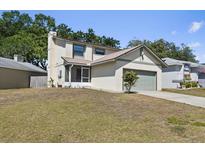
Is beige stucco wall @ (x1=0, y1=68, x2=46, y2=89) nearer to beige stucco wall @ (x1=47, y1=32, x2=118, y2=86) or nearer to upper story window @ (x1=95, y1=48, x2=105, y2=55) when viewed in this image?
beige stucco wall @ (x1=47, y1=32, x2=118, y2=86)

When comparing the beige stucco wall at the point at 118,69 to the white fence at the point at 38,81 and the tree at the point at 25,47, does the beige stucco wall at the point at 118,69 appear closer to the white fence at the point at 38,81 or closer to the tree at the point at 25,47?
the white fence at the point at 38,81

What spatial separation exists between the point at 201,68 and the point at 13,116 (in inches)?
1329

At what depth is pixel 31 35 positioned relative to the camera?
40.9 meters

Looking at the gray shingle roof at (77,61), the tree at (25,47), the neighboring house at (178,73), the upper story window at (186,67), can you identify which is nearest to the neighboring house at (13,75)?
the gray shingle roof at (77,61)

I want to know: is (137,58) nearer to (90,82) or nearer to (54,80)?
(90,82)

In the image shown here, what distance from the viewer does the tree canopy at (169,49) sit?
51.4 meters

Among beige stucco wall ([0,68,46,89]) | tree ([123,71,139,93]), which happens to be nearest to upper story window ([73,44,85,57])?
tree ([123,71,139,93])

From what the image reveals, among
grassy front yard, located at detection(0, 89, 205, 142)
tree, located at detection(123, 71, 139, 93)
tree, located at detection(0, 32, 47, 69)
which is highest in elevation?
tree, located at detection(0, 32, 47, 69)

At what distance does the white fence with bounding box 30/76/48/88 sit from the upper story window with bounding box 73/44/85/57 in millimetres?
6974

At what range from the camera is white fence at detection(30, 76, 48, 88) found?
94.4ft

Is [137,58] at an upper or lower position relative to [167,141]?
upper
